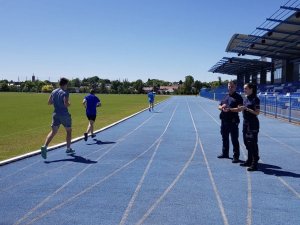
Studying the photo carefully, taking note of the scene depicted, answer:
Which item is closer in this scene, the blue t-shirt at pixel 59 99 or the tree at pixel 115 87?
the blue t-shirt at pixel 59 99

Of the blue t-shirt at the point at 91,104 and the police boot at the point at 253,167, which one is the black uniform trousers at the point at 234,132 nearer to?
the police boot at the point at 253,167

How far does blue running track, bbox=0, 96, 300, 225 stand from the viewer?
5062mm

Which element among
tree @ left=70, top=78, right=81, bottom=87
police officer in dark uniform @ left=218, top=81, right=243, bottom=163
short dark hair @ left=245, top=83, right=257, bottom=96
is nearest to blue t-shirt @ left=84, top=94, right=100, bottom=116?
police officer in dark uniform @ left=218, top=81, right=243, bottom=163

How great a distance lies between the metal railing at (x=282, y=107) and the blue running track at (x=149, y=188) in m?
8.50

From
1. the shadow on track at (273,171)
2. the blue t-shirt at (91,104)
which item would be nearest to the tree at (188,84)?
the blue t-shirt at (91,104)

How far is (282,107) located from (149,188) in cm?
1618

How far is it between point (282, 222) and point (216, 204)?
39.4 inches

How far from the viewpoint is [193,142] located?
1201cm

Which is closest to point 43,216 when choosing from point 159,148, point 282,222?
point 282,222

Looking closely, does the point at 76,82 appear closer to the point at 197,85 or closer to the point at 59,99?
the point at 197,85

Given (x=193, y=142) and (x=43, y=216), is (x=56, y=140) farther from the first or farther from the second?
(x=43, y=216)

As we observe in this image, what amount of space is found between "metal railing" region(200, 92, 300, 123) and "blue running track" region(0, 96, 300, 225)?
27.9ft

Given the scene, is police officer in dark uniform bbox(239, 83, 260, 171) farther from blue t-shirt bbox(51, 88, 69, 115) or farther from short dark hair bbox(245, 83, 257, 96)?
blue t-shirt bbox(51, 88, 69, 115)

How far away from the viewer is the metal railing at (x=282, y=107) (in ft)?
60.5
